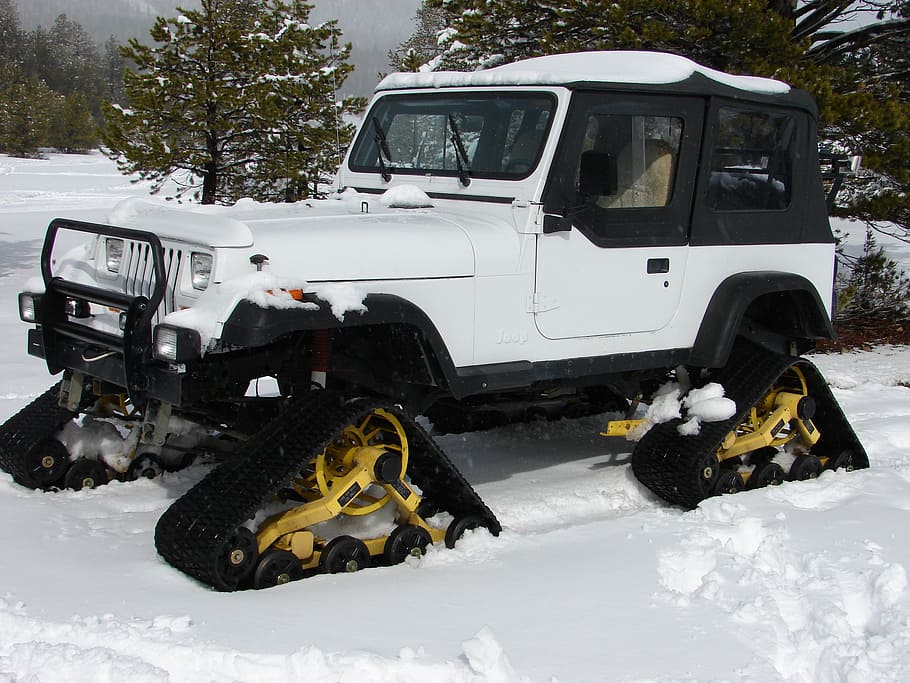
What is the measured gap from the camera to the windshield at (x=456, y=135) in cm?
503

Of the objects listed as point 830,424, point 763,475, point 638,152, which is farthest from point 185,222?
point 830,424

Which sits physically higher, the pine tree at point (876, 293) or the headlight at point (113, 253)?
the headlight at point (113, 253)

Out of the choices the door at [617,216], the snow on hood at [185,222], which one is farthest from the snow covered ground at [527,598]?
the snow on hood at [185,222]

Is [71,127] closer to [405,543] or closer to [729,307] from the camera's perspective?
[729,307]

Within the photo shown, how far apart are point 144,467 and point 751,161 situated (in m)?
3.76

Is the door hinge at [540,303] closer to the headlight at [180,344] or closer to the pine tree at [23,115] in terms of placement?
the headlight at [180,344]

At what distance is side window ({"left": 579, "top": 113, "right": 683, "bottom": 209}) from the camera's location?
5.06 meters

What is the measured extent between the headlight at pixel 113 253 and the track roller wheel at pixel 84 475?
117cm

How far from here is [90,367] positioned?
14.7ft

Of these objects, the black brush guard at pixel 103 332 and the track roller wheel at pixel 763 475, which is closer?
the black brush guard at pixel 103 332

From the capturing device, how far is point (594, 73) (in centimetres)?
505

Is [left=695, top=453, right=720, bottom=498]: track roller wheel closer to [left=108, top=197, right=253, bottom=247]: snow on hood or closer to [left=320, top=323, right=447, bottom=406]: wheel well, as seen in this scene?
[left=320, top=323, right=447, bottom=406]: wheel well

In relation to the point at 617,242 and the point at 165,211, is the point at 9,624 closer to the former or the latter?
the point at 165,211

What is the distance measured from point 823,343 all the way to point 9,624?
29.8 ft
